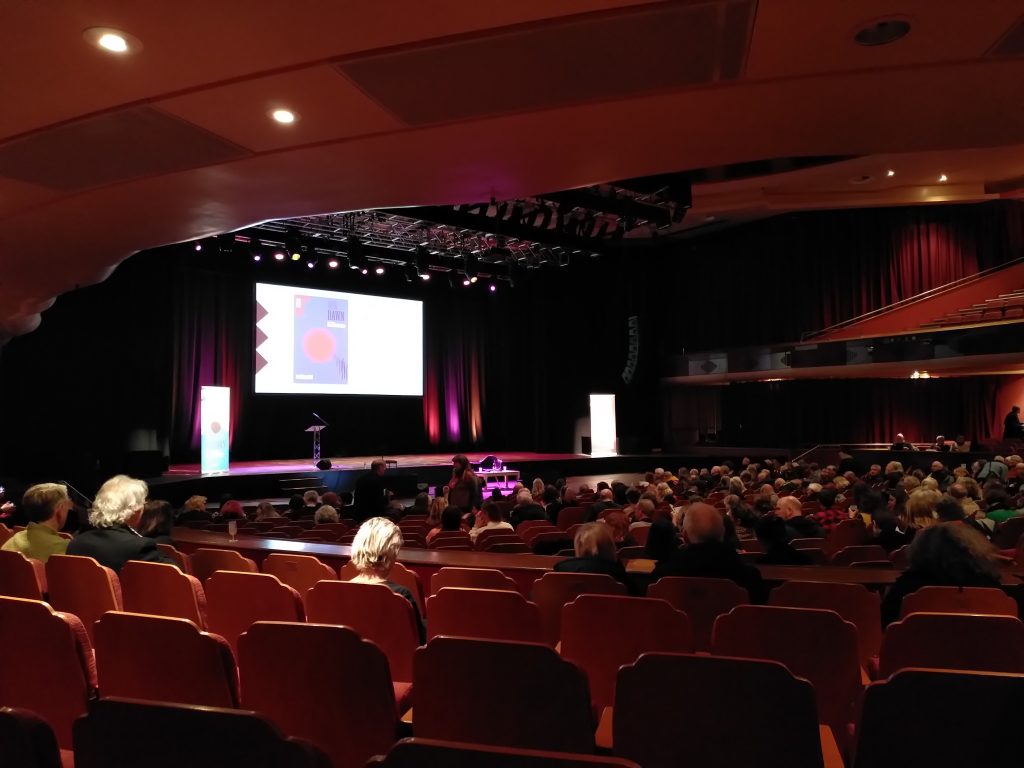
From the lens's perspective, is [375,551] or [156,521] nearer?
[375,551]

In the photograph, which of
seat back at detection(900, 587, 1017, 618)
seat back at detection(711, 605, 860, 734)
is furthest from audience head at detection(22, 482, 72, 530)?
seat back at detection(900, 587, 1017, 618)

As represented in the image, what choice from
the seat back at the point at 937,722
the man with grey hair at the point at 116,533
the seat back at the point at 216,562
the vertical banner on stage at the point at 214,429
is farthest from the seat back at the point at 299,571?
the vertical banner on stage at the point at 214,429

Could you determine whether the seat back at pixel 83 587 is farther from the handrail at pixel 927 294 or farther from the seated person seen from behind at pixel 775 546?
the handrail at pixel 927 294

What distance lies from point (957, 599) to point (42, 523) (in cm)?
445

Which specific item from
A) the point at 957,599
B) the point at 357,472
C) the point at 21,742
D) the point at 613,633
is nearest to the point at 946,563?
the point at 957,599

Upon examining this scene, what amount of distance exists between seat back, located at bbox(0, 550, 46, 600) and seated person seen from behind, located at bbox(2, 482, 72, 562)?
524 mm

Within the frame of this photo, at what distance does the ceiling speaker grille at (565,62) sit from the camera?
3.47 metres

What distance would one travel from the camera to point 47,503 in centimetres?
409

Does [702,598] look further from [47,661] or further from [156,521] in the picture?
[156,521]

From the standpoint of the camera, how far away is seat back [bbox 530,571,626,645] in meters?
3.18

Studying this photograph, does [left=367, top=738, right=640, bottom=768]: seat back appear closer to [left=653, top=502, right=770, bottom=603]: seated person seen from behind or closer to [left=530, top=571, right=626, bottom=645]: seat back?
[left=530, top=571, right=626, bottom=645]: seat back

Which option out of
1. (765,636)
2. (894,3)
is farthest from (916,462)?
(765,636)

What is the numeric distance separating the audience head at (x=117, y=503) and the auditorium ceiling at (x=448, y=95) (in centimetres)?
208

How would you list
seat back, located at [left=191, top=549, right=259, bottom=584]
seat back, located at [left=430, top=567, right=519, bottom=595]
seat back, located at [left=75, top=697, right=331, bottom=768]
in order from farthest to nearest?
seat back, located at [left=191, top=549, right=259, bottom=584] → seat back, located at [left=430, top=567, right=519, bottom=595] → seat back, located at [left=75, top=697, right=331, bottom=768]
